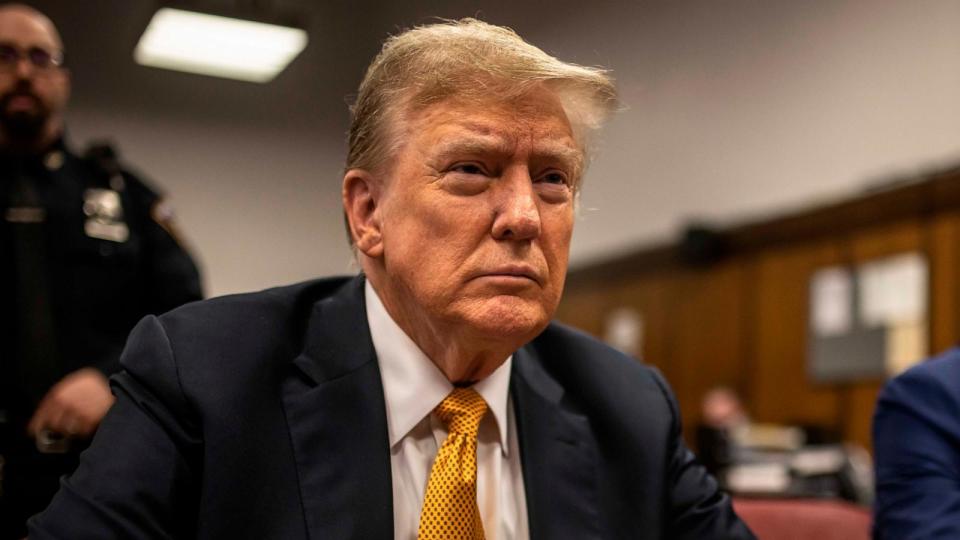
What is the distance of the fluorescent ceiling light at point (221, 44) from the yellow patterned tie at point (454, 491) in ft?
9.81

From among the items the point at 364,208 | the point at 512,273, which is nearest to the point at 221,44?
the point at 364,208

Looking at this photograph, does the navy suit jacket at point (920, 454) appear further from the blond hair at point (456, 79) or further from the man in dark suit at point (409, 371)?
the blond hair at point (456, 79)

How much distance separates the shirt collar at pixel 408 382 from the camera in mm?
1505

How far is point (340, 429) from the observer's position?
56.7 inches

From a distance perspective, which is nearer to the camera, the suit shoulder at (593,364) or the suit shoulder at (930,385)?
the suit shoulder at (593,364)

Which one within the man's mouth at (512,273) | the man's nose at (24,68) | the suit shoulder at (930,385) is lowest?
the suit shoulder at (930,385)

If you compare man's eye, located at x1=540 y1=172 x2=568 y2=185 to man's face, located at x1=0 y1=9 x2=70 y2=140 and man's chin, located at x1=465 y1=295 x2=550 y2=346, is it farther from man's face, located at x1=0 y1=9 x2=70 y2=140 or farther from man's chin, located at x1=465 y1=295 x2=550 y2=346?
man's face, located at x1=0 y1=9 x2=70 y2=140

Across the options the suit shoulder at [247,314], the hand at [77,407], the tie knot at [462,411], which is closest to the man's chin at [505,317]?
the tie knot at [462,411]

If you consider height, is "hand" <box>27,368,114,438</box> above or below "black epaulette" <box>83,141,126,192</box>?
below

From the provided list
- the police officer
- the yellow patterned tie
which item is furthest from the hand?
the yellow patterned tie

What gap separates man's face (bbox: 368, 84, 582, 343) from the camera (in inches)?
54.5

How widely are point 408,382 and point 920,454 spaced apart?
1.11 metres

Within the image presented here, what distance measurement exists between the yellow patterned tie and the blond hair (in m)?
0.39

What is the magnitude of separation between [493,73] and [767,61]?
600cm
